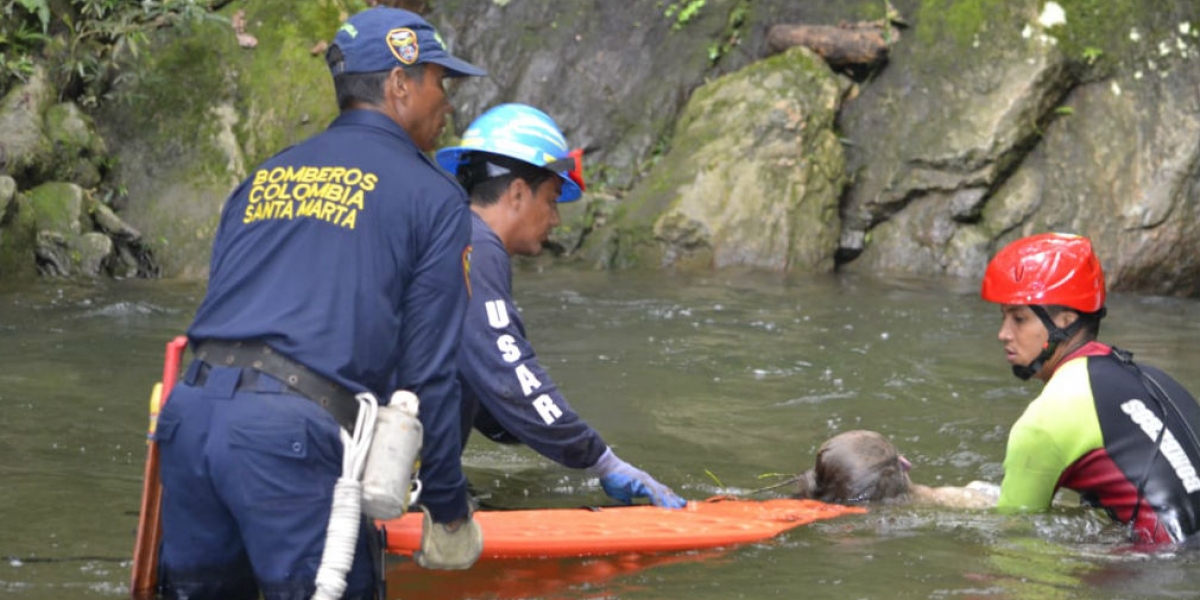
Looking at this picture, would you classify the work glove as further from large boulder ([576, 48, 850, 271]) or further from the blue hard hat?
large boulder ([576, 48, 850, 271])

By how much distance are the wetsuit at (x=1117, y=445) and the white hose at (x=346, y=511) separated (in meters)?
2.46

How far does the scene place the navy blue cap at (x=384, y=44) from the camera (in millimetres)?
3695

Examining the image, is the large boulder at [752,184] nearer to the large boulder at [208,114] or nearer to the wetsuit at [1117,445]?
the large boulder at [208,114]

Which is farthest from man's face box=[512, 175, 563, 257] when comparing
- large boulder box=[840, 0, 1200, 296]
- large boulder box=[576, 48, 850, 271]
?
large boulder box=[840, 0, 1200, 296]

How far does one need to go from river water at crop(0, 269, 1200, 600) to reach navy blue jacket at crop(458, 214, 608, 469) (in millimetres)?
451

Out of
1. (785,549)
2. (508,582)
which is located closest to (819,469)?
(785,549)

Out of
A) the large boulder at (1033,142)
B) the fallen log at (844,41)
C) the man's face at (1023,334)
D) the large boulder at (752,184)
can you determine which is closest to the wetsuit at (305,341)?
the man's face at (1023,334)

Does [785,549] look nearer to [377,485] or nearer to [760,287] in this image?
[377,485]

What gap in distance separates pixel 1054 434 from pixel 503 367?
1836 mm

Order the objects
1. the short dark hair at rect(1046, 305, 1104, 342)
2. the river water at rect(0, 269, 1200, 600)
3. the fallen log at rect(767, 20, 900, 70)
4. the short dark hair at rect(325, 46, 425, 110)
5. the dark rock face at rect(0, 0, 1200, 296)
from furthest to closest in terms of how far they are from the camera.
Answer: the fallen log at rect(767, 20, 900, 70) → the dark rock face at rect(0, 0, 1200, 296) → the short dark hair at rect(1046, 305, 1104, 342) → the river water at rect(0, 269, 1200, 600) → the short dark hair at rect(325, 46, 425, 110)

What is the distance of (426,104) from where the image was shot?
12.5 feet

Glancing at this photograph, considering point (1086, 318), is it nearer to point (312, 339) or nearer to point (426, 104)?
point (426, 104)

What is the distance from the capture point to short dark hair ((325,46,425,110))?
374cm

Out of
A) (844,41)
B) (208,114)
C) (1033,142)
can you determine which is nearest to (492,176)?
(208,114)
